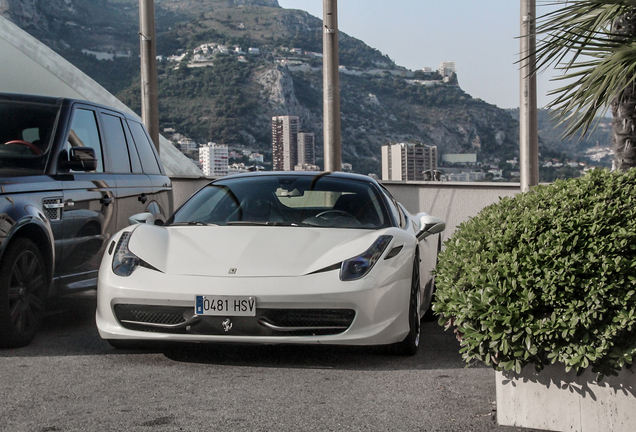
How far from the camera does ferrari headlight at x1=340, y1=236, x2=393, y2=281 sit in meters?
5.06

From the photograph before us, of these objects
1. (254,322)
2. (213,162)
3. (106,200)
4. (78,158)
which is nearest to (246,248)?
(254,322)

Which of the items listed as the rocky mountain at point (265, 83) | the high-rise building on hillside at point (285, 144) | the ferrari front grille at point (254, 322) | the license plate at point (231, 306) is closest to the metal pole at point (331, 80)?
the high-rise building on hillside at point (285, 144)

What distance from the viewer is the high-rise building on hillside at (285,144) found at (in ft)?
74.9

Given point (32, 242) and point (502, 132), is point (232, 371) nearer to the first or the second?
point (32, 242)

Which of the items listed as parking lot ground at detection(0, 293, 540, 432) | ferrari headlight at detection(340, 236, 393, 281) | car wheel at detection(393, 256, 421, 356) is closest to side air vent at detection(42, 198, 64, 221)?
parking lot ground at detection(0, 293, 540, 432)

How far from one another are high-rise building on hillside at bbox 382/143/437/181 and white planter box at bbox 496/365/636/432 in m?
12.3

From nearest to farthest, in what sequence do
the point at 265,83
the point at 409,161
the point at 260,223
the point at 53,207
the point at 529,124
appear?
the point at 260,223, the point at 53,207, the point at 529,124, the point at 409,161, the point at 265,83

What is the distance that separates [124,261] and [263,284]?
3.36 ft

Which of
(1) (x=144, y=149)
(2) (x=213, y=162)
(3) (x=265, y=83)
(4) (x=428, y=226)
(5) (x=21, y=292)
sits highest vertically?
(3) (x=265, y=83)

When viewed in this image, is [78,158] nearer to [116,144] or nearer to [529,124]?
[116,144]

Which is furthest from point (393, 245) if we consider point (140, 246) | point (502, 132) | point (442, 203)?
point (502, 132)

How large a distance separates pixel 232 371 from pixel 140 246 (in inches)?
43.7

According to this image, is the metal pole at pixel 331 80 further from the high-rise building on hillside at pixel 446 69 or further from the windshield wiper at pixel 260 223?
the high-rise building on hillside at pixel 446 69

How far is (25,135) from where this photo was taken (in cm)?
654
